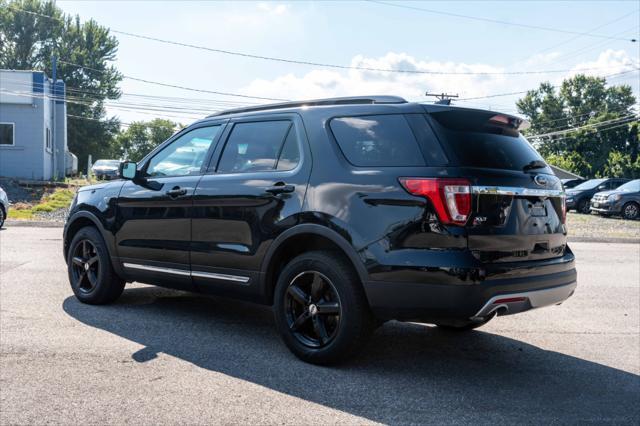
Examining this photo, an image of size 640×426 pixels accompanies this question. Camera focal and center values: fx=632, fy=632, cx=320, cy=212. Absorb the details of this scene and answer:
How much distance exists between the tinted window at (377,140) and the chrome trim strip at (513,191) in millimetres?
408

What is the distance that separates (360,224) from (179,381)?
1582 mm

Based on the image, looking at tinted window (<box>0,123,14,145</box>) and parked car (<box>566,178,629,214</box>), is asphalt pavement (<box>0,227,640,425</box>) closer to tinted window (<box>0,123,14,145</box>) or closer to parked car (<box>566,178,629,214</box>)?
parked car (<box>566,178,629,214</box>)

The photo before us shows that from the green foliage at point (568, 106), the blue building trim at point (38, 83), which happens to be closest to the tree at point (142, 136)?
the green foliage at point (568, 106)

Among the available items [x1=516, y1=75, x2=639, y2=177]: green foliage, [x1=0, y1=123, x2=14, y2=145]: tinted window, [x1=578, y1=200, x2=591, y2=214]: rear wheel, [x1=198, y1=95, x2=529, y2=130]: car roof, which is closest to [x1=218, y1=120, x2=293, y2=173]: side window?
[x1=198, y1=95, x2=529, y2=130]: car roof

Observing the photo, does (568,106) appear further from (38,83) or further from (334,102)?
(334,102)

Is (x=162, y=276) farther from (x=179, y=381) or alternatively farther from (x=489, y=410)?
(x=489, y=410)

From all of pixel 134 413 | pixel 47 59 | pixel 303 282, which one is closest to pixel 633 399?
pixel 303 282

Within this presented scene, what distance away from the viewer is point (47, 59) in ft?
225

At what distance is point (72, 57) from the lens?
66000 millimetres

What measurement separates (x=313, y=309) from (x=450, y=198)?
1294 millimetres

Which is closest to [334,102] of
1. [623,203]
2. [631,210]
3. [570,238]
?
[570,238]

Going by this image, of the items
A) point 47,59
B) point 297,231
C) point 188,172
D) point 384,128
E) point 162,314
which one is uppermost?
point 47,59

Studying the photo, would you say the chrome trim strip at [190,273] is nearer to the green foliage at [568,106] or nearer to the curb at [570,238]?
the curb at [570,238]

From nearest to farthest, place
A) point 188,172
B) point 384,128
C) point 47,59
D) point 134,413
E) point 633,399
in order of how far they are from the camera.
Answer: point 134,413, point 633,399, point 384,128, point 188,172, point 47,59
